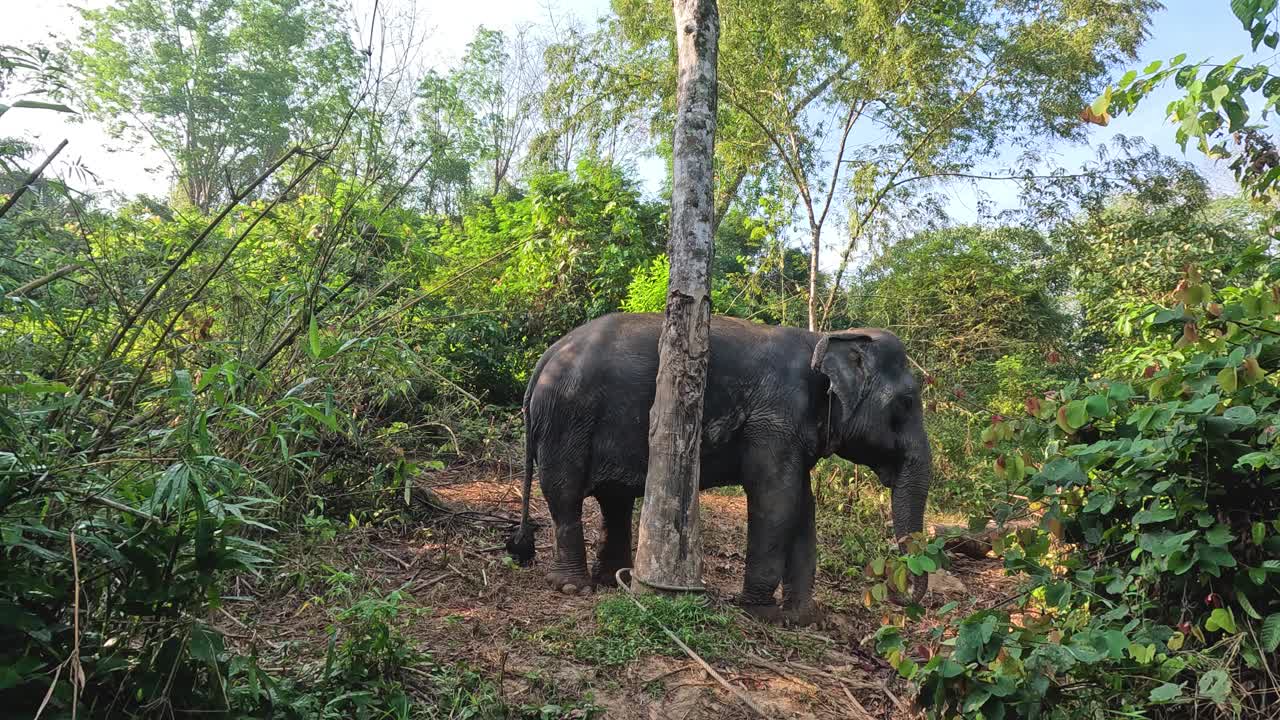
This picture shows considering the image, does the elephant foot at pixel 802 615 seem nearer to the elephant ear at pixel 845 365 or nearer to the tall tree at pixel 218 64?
the elephant ear at pixel 845 365

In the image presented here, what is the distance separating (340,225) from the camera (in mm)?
2990

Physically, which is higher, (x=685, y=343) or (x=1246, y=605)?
(x=685, y=343)

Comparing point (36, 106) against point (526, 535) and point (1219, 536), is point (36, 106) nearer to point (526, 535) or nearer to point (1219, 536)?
point (1219, 536)

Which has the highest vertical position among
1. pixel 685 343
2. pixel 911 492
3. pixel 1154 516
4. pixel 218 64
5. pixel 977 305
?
pixel 218 64

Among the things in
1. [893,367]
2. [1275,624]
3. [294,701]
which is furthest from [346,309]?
[1275,624]

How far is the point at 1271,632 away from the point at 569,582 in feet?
13.5

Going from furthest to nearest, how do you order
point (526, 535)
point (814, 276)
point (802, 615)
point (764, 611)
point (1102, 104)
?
point (814, 276) < point (526, 535) < point (802, 615) < point (764, 611) < point (1102, 104)

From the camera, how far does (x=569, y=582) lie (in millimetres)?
5758

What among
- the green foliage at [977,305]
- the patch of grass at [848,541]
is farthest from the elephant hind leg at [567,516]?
the green foliage at [977,305]

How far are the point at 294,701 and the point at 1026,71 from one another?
1200 cm

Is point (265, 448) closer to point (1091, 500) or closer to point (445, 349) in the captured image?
point (1091, 500)

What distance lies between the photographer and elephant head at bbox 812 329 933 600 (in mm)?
5746

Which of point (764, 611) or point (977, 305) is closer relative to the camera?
point (764, 611)

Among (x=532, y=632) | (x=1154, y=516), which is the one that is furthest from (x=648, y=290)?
(x=1154, y=516)
